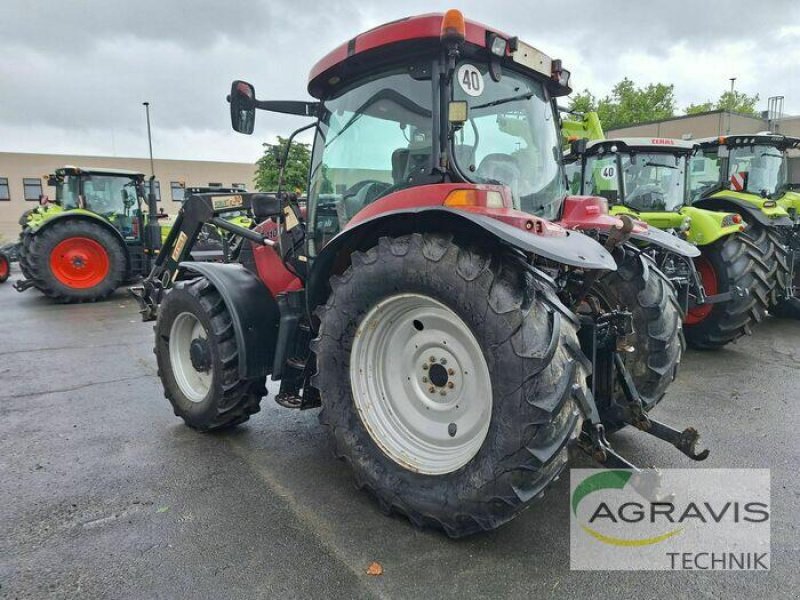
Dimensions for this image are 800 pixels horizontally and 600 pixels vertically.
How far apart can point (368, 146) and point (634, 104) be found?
152 feet

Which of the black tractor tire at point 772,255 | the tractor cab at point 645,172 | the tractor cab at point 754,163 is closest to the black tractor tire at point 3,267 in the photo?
the tractor cab at point 645,172

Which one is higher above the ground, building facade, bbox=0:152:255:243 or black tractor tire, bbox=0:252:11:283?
building facade, bbox=0:152:255:243

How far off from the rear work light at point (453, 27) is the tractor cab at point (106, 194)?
10.8 m

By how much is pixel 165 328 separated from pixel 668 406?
4.09 meters

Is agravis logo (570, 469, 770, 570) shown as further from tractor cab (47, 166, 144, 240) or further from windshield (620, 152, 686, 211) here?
tractor cab (47, 166, 144, 240)

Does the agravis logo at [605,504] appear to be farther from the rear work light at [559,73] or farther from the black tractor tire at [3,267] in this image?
the black tractor tire at [3,267]

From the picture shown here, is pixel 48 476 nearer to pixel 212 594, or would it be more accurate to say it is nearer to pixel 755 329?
pixel 212 594

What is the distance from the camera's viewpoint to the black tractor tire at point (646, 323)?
3324 millimetres

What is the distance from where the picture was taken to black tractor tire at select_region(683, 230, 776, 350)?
19.9ft

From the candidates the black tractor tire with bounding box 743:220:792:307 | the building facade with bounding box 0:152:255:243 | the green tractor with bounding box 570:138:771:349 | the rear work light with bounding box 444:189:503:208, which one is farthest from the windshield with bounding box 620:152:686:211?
the building facade with bounding box 0:152:255:243

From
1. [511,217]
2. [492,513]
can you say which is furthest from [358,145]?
[492,513]

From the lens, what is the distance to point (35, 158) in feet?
102

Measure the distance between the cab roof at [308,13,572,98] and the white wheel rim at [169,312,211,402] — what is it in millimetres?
1950

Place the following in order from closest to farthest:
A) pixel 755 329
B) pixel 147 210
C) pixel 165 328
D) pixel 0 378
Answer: pixel 165 328 < pixel 0 378 < pixel 755 329 < pixel 147 210
